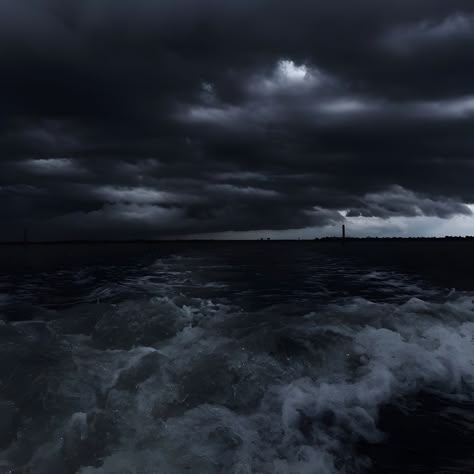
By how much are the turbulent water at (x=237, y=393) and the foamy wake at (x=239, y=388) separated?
3 centimetres

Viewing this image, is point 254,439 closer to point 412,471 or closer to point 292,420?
point 292,420

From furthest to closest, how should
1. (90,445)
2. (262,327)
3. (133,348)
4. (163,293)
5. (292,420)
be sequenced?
(163,293), (262,327), (133,348), (292,420), (90,445)

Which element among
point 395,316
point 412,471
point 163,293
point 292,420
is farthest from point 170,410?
point 163,293

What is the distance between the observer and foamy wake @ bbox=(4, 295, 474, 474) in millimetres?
5527

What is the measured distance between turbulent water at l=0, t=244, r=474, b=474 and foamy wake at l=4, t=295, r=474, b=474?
30mm

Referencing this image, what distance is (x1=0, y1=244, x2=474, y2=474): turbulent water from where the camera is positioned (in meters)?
5.57

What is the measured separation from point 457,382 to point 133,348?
854 centimetres

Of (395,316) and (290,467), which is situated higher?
(395,316)

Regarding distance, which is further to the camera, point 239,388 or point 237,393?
point 239,388

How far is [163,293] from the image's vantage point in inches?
833

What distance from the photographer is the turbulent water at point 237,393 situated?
5.57 m

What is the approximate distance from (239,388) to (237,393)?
6.7 inches

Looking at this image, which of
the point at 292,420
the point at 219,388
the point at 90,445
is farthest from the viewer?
the point at 219,388

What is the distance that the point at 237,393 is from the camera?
745 cm
